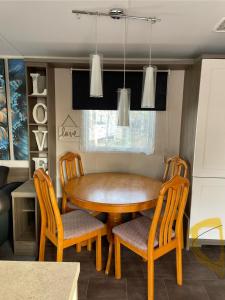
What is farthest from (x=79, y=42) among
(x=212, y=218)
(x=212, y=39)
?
(x=212, y=218)

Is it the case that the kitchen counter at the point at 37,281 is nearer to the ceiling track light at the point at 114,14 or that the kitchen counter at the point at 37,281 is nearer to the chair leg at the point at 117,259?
the chair leg at the point at 117,259

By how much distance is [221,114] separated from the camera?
90.2 inches

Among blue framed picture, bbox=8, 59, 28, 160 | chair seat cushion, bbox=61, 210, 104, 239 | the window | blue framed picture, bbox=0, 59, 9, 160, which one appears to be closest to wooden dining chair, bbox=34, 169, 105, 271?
chair seat cushion, bbox=61, 210, 104, 239

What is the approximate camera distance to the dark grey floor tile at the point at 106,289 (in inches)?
72.3

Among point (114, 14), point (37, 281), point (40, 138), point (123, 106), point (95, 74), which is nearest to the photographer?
point (37, 281)

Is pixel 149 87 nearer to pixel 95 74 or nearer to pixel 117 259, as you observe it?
pixel 95 74

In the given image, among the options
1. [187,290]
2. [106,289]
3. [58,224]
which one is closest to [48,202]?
[58,224]

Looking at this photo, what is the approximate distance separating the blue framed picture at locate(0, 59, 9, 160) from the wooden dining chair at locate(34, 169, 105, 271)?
1.31 m

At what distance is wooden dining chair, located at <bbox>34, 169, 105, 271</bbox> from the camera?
1.76 m

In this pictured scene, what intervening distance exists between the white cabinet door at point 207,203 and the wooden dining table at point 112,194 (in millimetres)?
461

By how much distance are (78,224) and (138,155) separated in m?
1.29

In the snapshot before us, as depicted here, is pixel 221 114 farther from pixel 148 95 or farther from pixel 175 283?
pixel 175 283

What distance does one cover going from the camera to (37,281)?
0.78 metres

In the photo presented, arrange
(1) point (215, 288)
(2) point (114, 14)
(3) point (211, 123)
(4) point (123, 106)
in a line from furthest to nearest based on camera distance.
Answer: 1. (3) point (211, 123)
2. (1) point (215, 288)
3. (4) point (123, 106)
4. (2) point (114, 14)
